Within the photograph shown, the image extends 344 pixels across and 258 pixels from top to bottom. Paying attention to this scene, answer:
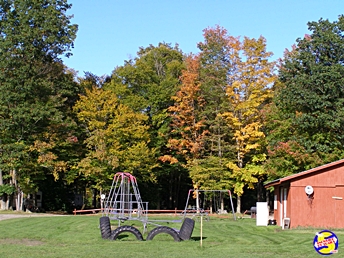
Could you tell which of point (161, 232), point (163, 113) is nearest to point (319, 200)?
point (161, 232)

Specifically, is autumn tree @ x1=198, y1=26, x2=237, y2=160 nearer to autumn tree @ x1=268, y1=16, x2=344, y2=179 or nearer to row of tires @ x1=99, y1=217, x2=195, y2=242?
autumn tree @ x1=268, y1=16, x2=344, y2=179

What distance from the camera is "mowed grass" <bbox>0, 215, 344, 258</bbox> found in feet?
55.4

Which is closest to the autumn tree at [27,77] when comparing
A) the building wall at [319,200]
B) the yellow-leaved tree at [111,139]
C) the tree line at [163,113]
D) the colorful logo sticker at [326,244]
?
the tree line at [163,113]

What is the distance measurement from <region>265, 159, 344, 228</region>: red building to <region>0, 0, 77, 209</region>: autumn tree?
21.5 m

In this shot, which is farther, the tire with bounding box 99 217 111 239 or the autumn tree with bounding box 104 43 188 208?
the autumn tree with bounding box 104 43 188 208

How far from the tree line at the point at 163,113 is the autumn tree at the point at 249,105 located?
0.10 metres

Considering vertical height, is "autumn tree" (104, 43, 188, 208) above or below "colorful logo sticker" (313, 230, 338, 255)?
above

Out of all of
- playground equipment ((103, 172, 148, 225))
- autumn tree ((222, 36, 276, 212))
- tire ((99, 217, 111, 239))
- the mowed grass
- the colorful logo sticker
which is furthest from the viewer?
autumn tree ((222, 36, 276, 212))

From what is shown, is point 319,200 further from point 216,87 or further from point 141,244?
point 216,87

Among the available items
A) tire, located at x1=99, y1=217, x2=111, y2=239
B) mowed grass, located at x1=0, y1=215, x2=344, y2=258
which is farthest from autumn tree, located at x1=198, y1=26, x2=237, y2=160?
tire, located at x1=99, y1=217, x2=111, y2=239

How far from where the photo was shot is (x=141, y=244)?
19609mm

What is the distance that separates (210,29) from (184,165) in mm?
14393

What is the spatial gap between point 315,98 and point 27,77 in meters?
22.4

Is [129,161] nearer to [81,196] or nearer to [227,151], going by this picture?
[227,151]
